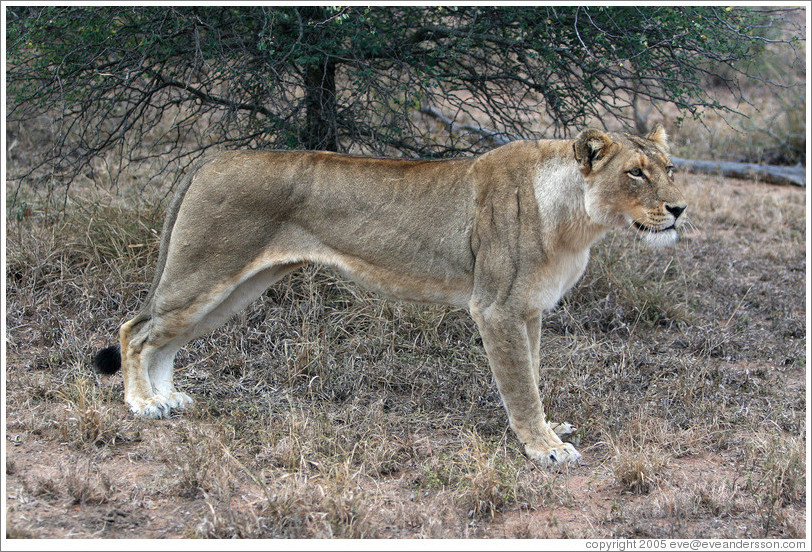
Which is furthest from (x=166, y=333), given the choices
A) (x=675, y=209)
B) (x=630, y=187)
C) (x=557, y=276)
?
(x=675, y=209)

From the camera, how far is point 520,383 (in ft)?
13.5

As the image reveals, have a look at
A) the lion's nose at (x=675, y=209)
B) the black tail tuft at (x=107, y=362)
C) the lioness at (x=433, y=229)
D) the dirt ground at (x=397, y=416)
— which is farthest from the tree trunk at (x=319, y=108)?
the lion's nose at (x=675, y=209)

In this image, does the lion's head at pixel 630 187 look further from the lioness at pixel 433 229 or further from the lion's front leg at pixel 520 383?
the lion's front leg at pixel 520 383

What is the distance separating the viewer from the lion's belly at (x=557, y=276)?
13.4 ft

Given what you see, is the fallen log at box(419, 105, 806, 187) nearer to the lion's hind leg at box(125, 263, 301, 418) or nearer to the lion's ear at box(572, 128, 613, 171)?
the lion's ear at box(572, 128, 613, 171)

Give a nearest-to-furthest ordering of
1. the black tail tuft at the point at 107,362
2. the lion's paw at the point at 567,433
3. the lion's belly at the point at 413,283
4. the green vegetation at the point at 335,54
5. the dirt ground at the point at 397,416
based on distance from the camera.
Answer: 1. the dirt ground at the point at 397,416
2. the lion's belly at the point at 413,283
3. the lion's paw at the point at 567,433
4. the black tail tuft at the point at 107,362
5. the green vegetation at the point at 335,54

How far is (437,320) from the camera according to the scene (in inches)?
215

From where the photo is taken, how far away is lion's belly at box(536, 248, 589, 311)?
4.09 m

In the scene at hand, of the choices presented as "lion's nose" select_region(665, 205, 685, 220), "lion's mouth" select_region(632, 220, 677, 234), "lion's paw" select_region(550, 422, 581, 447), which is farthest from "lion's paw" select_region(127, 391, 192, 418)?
"lion's nose" select_region(665, 205, 685, 220)

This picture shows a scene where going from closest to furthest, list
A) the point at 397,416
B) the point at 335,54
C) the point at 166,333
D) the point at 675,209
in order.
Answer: the point at 675,209 < the point at 166,333 < the point at 397,416 < the point at 335,54

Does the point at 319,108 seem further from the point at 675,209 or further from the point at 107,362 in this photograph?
the point at 675,209

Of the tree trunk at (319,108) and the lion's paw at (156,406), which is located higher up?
the tree trunk at (319,108)

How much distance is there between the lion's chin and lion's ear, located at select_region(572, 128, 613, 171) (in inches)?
16.3

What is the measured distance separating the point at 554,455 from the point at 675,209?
4.27 ft
